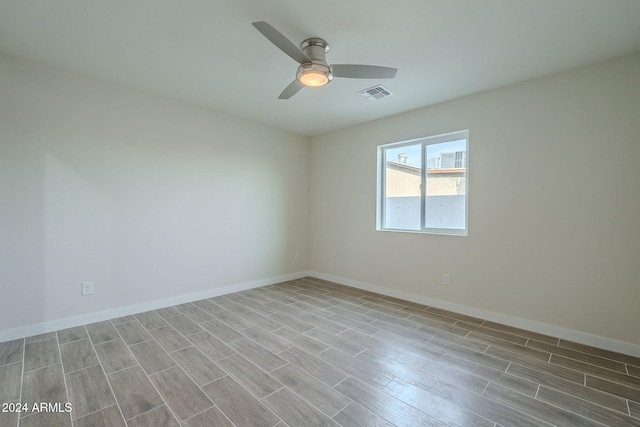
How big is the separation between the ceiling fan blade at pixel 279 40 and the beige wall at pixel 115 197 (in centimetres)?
218

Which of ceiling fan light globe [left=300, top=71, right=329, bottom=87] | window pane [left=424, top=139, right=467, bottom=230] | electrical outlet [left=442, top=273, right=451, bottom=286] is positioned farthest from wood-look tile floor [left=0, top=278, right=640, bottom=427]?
ceiling fan light globe [left=300, top=71, right=329, bottom=87]

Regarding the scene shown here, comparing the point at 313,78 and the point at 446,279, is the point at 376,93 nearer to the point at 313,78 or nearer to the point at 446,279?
the point at 313,78

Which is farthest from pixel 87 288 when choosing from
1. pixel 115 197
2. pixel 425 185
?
pixel 425 185

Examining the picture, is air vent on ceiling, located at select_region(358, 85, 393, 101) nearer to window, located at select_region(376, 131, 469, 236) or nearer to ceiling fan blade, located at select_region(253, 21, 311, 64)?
window, located at select_region(376, 131, 469, 236)

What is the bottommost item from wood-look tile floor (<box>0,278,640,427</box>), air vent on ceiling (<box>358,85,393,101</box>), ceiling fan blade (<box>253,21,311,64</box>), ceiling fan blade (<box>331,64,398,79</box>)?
wood-look tile floor (<box>0,278,640,427</box>)

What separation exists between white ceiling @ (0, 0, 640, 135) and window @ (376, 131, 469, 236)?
2.35 feet

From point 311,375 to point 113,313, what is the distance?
7.82ft

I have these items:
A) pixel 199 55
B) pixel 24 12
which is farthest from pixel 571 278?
pixel 24 12

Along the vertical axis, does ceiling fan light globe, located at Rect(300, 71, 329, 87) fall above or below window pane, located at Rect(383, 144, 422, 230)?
above

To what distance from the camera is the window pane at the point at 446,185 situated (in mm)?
3254

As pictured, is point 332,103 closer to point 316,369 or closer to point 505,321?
point 316,369

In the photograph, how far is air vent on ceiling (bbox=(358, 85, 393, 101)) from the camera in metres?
2.93

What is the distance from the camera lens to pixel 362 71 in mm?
2066

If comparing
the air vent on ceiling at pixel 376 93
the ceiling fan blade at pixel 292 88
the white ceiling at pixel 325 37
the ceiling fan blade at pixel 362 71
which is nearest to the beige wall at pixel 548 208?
the white ceiling at pixel 325 37
